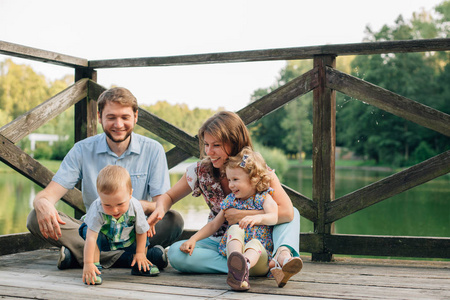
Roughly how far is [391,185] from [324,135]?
472mm

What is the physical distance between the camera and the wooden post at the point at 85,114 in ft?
11.4

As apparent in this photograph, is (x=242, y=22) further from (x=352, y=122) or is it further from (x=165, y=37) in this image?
(x=352, y=122)

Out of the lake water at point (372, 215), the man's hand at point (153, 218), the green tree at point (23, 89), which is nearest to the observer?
the man's hand at point (153, 218)

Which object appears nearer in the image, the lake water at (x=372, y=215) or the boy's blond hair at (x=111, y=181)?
the boy's blond hair at (x=111, y=181)

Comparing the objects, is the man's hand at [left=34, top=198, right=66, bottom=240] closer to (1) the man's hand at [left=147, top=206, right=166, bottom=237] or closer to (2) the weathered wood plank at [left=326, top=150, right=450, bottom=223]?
(1) the man's hand at [left=147, top=206, right=166, bottom=237]

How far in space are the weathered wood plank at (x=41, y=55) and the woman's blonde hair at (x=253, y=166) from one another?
1.52 metres

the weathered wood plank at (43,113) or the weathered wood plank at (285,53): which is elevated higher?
the weathered wood plank at (285,53)

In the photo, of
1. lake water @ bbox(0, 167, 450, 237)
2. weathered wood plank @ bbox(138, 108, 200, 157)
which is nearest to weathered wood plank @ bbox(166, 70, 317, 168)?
weathered wood plank @ bbox(138, 108, 200, 157)

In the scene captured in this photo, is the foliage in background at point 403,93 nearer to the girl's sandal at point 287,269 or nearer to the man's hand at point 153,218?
the man's hand at point 153,218

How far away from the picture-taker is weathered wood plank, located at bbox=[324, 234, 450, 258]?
8.79 feet

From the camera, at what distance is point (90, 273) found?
Result: 2.12 metres

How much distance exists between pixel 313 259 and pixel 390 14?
33.7m

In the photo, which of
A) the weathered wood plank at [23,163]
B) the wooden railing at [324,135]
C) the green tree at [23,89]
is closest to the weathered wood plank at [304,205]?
the wooden railing at [324,135]

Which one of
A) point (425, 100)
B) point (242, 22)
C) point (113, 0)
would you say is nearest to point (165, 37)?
point (113, 0)
